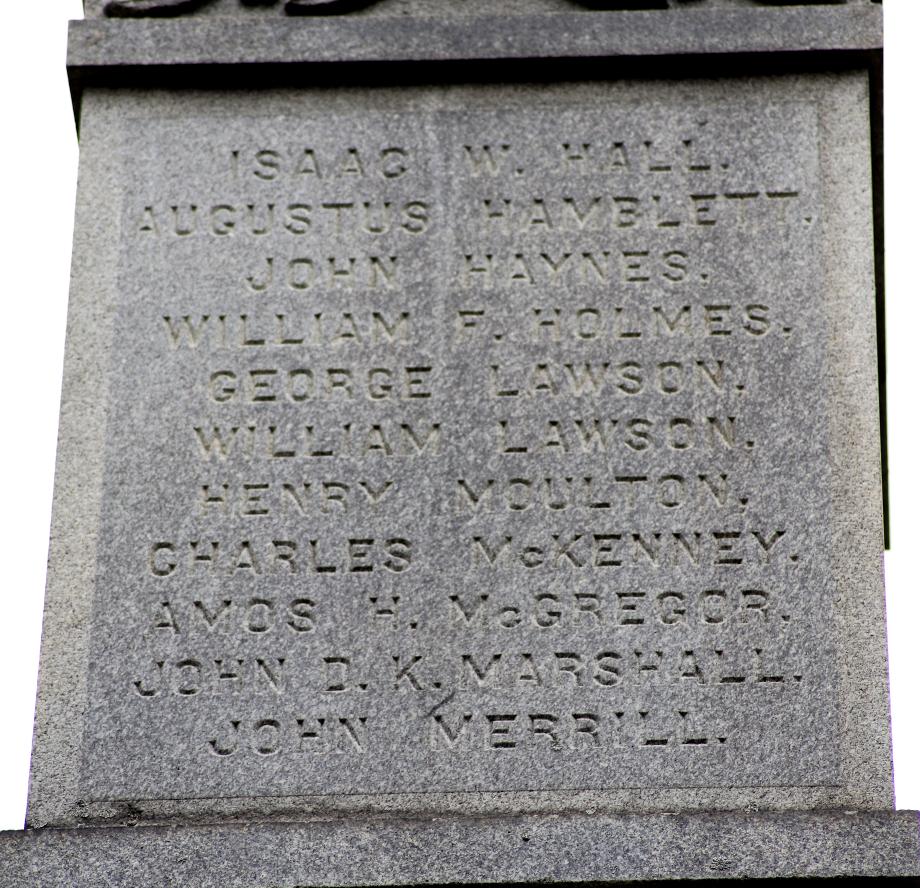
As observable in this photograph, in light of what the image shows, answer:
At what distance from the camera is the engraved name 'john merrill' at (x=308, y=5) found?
9.55 metres

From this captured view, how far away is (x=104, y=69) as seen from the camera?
9461mm

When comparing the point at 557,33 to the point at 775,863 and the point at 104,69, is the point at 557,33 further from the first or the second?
the point at 775,863

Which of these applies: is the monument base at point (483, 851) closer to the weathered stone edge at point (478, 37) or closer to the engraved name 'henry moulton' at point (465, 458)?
the engraved name 'henry moulton' at point (465, 458)

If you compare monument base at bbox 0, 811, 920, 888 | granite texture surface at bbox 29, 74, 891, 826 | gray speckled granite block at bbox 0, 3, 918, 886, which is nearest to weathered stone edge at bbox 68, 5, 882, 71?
gray speckled granite block at bbox 0, 3, 918, 886

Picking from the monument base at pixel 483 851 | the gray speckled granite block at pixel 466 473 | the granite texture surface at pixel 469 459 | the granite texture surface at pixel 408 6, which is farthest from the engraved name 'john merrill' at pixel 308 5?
the monument base at pixel 483 851

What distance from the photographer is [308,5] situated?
959cm

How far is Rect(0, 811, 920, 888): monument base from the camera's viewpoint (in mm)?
8016

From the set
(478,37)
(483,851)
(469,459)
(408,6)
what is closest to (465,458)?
(469,459)

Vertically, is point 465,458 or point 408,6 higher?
point 408,6

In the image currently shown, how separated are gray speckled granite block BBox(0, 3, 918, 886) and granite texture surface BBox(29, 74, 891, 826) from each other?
0.04 ft

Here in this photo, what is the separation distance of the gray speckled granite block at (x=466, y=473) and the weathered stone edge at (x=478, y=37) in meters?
0.02

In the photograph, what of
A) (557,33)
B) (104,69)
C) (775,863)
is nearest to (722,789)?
(775,863)

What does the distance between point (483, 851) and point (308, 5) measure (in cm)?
352

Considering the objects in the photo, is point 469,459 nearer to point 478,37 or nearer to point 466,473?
point 466,473
